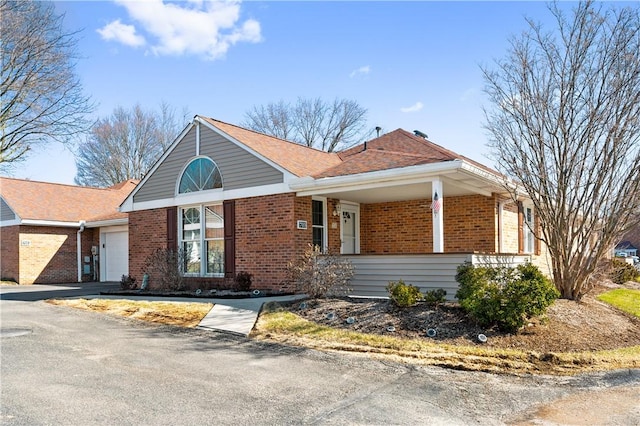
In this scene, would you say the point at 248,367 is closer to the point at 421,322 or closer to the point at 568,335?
the point at 421,322

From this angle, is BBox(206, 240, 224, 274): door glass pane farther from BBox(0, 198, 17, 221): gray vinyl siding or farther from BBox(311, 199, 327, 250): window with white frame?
BBox(0, 198, 17, 221): gray vinyl siding

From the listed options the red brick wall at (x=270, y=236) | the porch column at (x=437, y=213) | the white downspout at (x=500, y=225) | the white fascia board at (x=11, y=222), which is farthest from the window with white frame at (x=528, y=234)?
the white fascia board at (x=11, y=222)

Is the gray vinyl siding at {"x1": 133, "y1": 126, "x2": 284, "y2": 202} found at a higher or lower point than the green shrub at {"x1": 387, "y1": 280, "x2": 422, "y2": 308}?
higher

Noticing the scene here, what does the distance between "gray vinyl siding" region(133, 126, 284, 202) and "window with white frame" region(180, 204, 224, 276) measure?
0.93m

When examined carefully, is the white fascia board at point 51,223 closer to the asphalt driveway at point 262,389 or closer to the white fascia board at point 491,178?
the asphalt driveway at point 262,389

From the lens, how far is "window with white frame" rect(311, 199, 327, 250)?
44.6 feet

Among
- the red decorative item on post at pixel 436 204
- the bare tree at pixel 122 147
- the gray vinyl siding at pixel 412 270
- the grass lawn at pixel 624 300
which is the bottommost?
the grass lawn at pixel 624 300

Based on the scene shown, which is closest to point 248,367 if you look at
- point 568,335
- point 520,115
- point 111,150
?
point 568,335

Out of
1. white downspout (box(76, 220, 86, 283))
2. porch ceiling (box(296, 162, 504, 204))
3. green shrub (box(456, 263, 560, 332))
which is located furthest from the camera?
white downspout (box(76, 220, 86, 283))

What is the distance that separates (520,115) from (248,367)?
27.5 feet

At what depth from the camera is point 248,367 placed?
6.54 m

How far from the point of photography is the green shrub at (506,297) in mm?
7988

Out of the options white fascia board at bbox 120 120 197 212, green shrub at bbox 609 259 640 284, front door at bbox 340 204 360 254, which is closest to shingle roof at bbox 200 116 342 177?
white fascia board at bbox 120 120 197 212

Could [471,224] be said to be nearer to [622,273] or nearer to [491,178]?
[491,178]
